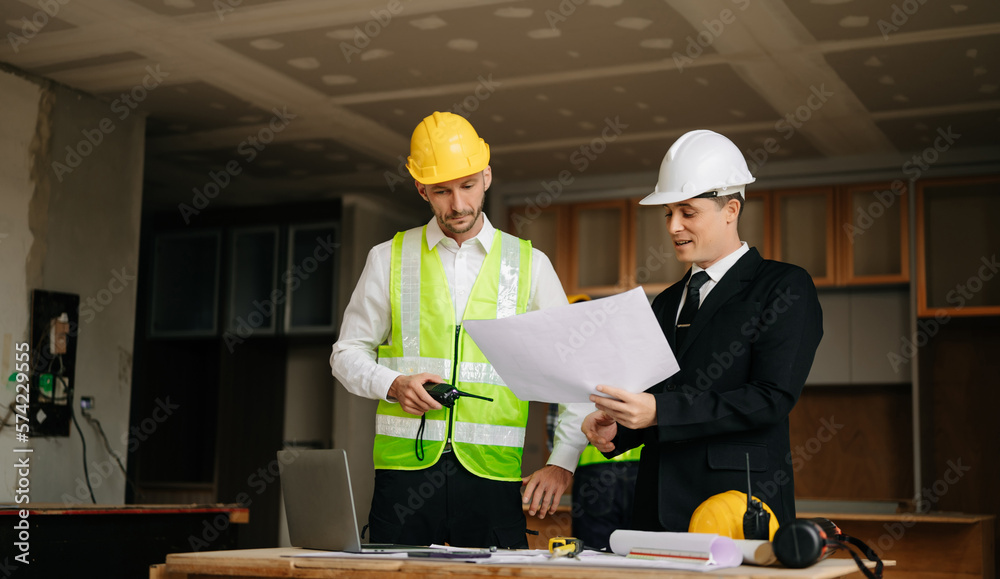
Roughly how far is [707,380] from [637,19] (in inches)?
91.1

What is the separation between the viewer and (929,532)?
431cm

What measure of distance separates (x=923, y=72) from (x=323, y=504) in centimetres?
373

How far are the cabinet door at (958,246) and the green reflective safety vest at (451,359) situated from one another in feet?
12.6

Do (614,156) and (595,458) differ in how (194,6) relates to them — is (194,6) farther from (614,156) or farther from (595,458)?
(614,156)

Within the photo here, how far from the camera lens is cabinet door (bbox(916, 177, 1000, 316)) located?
543 cm

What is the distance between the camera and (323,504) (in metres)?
1.78

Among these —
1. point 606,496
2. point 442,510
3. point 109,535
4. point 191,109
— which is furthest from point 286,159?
point 442,510

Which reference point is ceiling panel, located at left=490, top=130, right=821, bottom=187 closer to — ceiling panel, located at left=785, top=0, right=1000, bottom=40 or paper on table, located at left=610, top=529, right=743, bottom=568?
ceiling panel, located at left=785, top=0, right=1000, bottom=40

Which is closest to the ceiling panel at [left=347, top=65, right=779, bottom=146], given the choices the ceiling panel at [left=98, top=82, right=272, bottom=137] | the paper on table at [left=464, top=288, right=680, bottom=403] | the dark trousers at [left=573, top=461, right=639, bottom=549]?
the ceiling panel at [left=98, top=82, right=272, bottom=137]

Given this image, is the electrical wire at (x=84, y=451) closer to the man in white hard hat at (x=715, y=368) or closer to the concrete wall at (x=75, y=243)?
the concrete wall at (x=75, y=243)

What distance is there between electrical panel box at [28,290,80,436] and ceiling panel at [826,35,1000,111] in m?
3.63

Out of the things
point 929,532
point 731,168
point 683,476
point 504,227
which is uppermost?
point 504,227

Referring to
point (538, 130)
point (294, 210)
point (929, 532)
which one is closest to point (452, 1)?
point (538, 130)

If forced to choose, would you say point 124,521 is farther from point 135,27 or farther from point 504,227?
point 504,227
